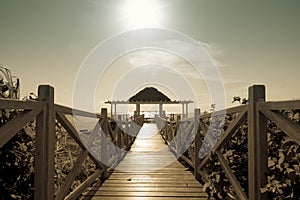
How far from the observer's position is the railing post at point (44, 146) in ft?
8.43

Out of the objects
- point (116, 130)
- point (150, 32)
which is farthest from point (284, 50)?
point (150, 32)

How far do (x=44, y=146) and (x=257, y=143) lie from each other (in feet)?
5.49

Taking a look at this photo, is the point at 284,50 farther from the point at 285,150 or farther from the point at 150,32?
the point at 150,32

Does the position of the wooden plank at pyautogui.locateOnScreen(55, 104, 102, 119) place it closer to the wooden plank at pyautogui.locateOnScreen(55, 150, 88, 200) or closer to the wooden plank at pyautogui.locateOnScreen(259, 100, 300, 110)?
the wooden plank at pyautogui.locateOnScreen(55, 150, 88, 200)

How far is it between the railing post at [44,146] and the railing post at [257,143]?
1620 mm

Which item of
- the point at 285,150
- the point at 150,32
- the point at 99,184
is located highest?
the point at 150,32

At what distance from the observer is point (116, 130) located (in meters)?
7.77

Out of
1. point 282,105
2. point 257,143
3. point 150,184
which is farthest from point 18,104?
point 150,184

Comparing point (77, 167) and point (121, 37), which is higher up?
point (121, 37)

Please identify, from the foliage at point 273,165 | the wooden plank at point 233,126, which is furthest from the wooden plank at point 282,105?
the wooden plank at point 233,126

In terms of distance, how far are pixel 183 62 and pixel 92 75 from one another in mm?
6538

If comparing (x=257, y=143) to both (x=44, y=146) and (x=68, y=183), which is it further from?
(x=68, y=183)

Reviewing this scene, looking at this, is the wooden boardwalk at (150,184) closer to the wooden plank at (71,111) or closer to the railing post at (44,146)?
the wooden plank at (71,111)

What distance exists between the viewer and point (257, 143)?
2.59 metres
